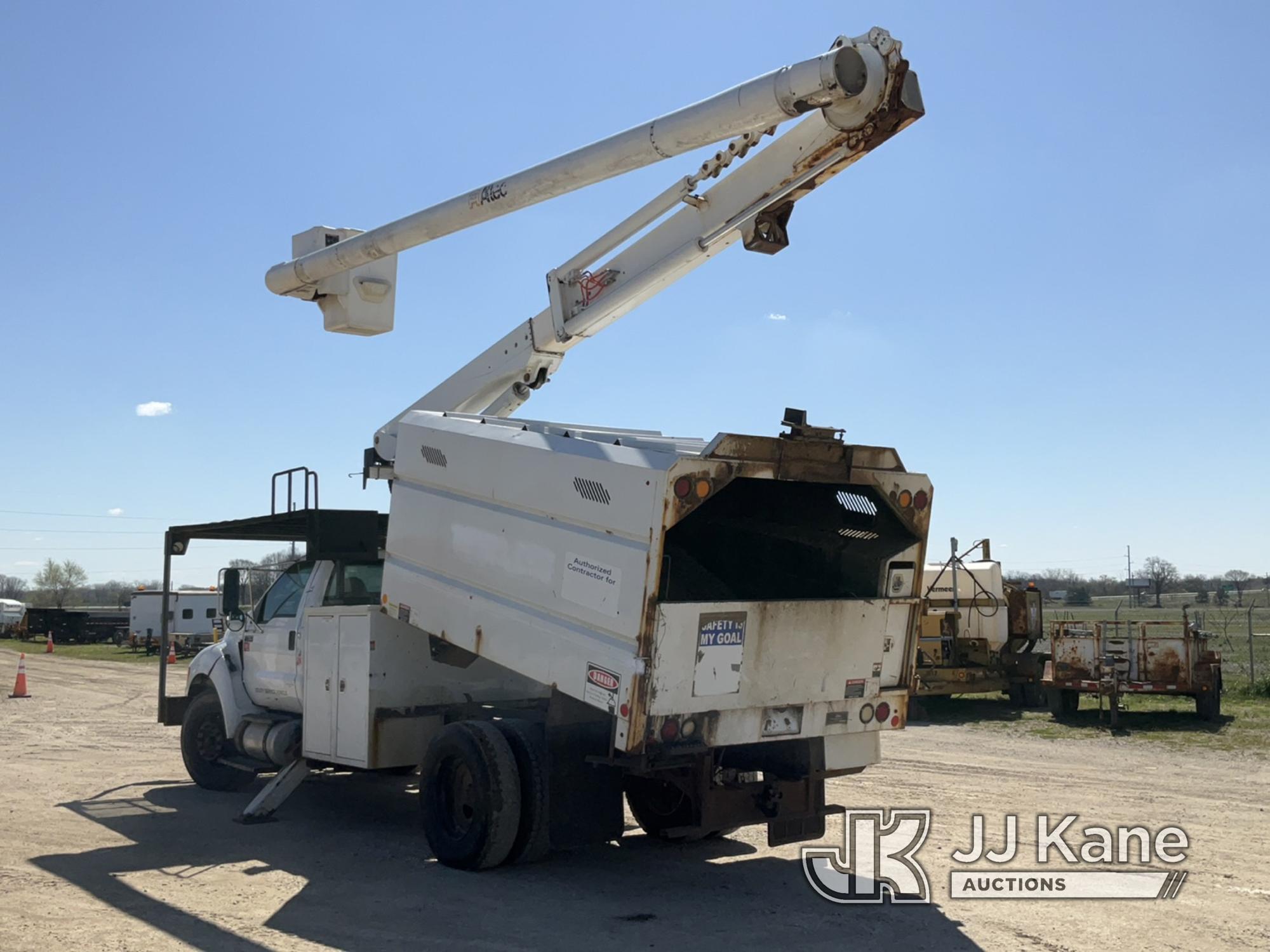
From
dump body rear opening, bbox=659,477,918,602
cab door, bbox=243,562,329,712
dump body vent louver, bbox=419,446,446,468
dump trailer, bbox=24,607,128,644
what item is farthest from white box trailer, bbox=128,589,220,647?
dump body rear opening, bbox=659,477,918,602

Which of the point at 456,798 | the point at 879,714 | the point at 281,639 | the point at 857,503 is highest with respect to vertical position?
the point at 857,503

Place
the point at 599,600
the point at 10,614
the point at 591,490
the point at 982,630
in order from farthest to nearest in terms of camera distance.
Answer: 1. the point at 10,614
2. the point at 982,630
3. the point at 591,490
4. the point at 599,600

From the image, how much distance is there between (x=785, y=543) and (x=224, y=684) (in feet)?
19.9

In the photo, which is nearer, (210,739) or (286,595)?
(286,595)

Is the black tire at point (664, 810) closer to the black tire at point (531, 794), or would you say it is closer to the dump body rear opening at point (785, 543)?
the black tire at point (531, 794)

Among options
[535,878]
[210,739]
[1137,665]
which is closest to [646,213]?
[535,878]

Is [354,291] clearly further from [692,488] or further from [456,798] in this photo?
[692,488]

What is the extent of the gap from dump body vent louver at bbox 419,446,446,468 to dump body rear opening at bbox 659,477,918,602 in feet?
6.01

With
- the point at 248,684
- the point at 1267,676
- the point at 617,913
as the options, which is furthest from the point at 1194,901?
the point at 1267,676

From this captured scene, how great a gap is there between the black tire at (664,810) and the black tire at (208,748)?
15.5ft

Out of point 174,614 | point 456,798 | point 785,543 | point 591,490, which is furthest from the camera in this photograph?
point 174,614

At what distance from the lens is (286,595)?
11148mm

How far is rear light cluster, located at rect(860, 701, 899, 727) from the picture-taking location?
26.7ft

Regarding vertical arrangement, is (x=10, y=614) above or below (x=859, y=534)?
below
